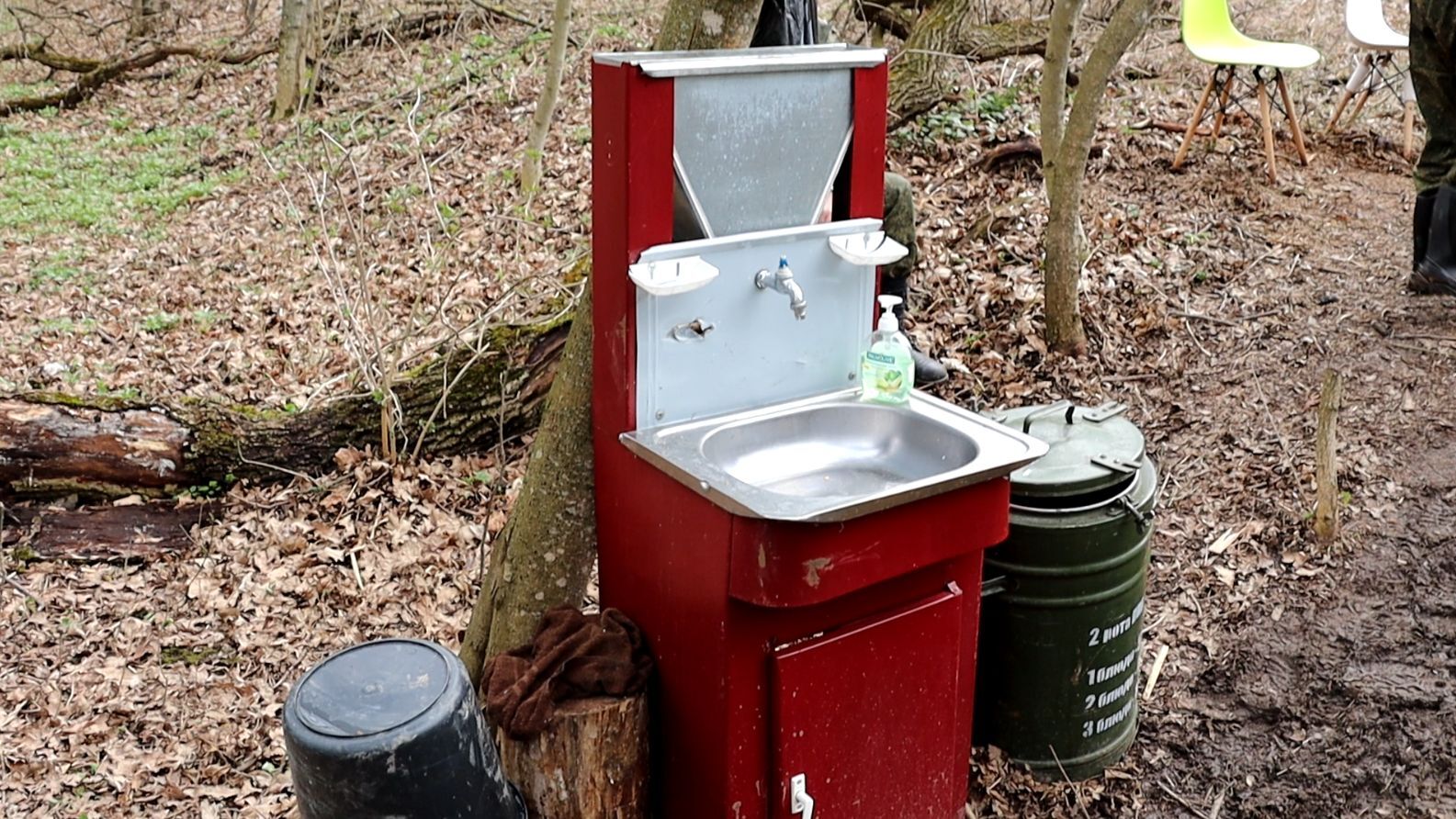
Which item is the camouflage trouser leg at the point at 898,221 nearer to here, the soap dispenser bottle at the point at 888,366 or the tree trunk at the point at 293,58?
the soap dispenser bottle at the point at 888,366

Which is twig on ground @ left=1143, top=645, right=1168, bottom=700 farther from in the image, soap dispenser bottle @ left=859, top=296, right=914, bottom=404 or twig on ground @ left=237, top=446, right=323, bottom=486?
twig on ground @ left=237, top=446, right=323, bottom=486

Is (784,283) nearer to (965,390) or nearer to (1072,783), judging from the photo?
(1072,783)

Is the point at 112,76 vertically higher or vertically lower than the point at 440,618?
higher

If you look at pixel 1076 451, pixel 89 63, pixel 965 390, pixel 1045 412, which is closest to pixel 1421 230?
pixel 965 390

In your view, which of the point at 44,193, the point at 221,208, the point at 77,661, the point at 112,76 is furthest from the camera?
the point at 112,76

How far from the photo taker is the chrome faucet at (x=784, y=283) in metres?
3.09

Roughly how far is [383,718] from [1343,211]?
7431 mm

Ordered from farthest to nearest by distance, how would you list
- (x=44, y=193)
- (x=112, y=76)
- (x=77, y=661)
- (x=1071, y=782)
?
(x=112, y=76) → (x=44, y=193) → (x=77, y=661) → (x=1071, y=782)

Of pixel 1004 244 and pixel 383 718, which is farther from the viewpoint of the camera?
pixel 1004 244

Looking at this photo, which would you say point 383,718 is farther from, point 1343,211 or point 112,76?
point 112,76

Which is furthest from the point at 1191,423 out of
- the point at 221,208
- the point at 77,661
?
the point at 221,208

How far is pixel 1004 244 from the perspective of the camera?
276 inches

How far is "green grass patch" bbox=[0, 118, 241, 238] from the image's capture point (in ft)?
34.2

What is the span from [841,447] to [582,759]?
1.09 metres
